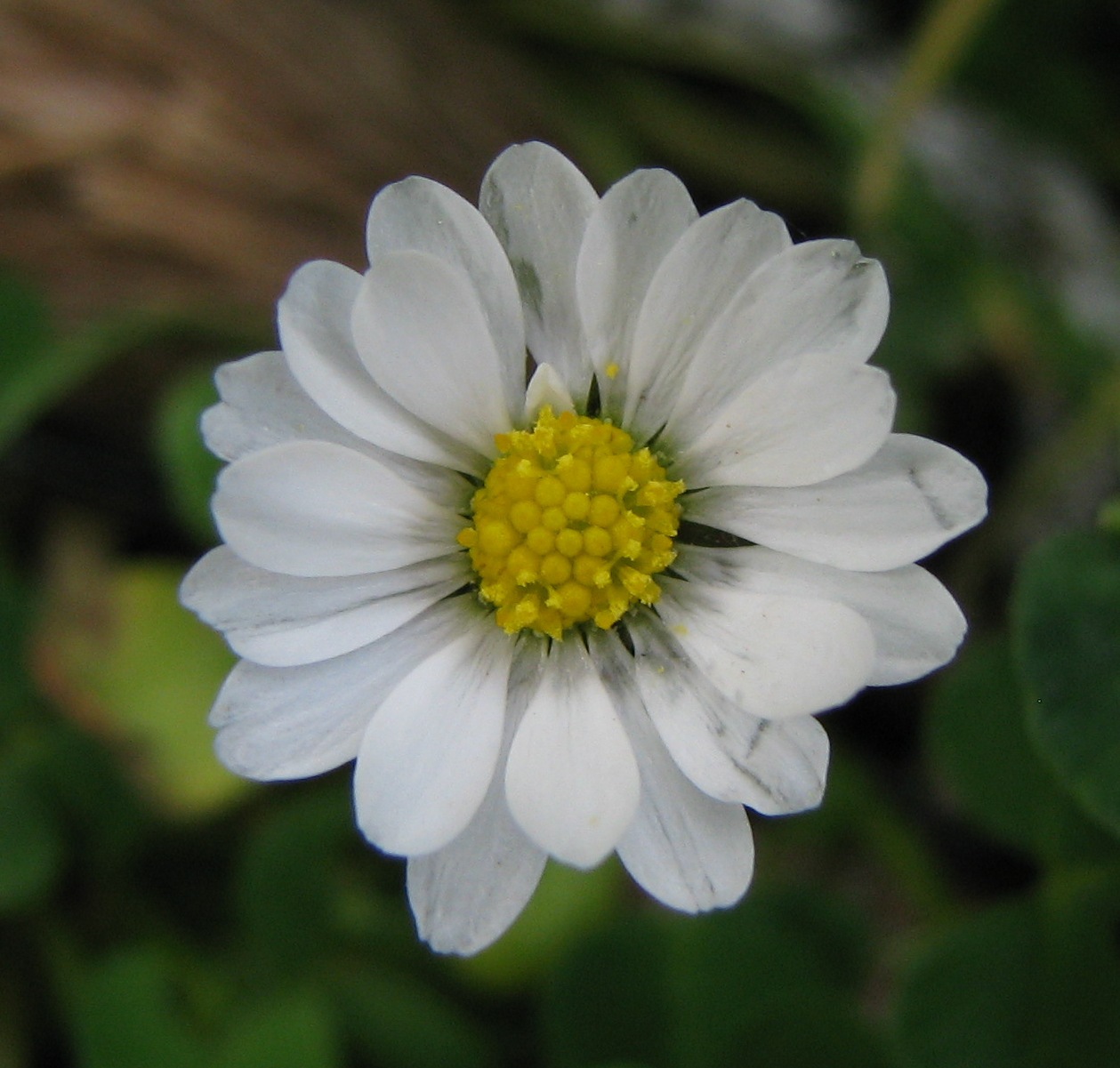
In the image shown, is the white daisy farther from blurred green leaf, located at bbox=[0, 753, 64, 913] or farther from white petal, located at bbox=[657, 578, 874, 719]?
blurred green leaf, located at bbox=[0, 753, 64, 913]

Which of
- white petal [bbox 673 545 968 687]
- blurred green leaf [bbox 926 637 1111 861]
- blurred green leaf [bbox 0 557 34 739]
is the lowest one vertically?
blurred green leaf [bbox 0 557 34 739]

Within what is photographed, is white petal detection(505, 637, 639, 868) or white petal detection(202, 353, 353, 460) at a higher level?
white petal detection(202, 353, 353, 460)

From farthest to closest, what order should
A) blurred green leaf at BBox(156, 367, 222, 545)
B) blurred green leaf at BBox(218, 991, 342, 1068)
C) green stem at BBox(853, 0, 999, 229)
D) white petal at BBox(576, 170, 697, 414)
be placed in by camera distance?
green stem at BBox(853, 0, 999, 229)
blurred green leaf at BBox(156, 367, 222, 545)
blurred green leaf at BBox(218, 991, 342, 1068)
white petal at BBox(576, 170, 697, 414)

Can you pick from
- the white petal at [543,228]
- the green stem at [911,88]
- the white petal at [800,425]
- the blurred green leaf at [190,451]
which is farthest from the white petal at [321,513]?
the green stem at [911,88]

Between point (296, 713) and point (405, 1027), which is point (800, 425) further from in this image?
point (405, 1027)

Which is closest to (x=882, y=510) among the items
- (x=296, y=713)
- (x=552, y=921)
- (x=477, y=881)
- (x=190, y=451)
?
(x=477, y=881)

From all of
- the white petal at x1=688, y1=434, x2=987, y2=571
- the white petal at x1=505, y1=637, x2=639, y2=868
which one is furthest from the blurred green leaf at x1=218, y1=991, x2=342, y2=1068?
the white petal at x1=688, y1=434, x2=987, y2=571

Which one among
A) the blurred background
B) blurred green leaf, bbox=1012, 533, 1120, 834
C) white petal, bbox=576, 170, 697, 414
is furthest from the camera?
the blurred background

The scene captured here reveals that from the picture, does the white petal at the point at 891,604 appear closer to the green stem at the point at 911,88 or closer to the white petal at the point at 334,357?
the white petal at the point at 334,357

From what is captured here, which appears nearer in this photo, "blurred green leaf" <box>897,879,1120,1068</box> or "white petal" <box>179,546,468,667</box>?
"white petal" <box>179,546,468,667</box>

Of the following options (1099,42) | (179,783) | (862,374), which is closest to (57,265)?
(179,783)
